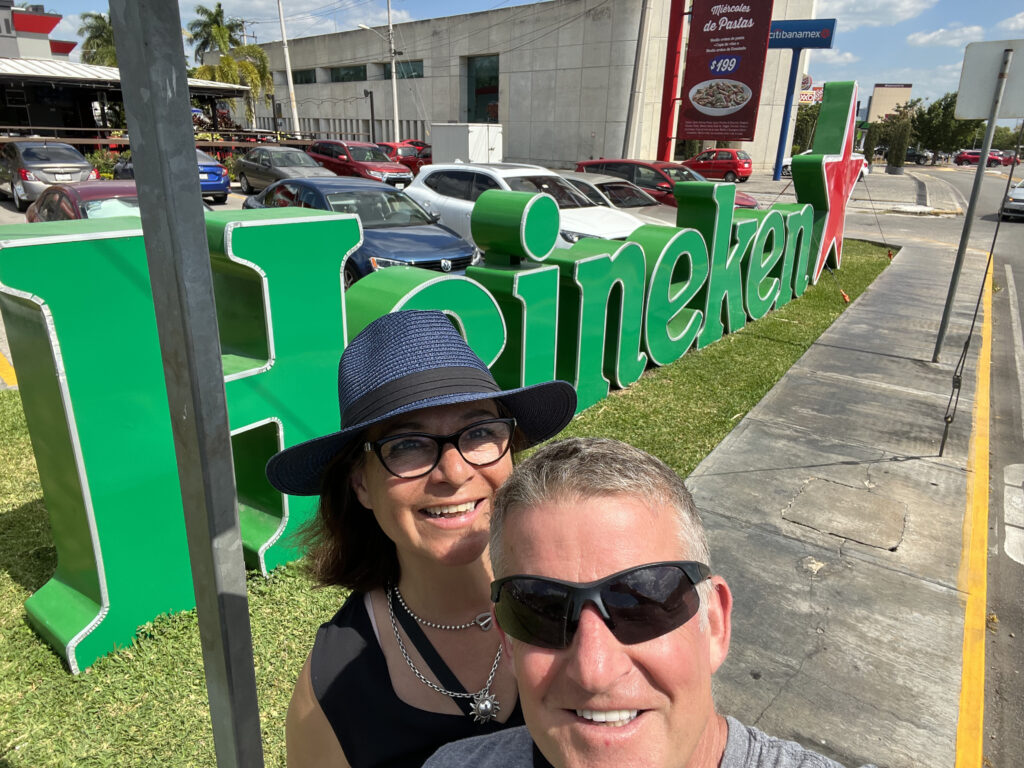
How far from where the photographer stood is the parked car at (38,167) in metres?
16.4

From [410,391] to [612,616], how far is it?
0.75 m

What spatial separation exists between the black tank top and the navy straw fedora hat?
1.58ft

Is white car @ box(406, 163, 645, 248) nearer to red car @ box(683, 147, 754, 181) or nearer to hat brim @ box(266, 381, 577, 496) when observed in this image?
hat brim @ box(266, 381, 577, 496)

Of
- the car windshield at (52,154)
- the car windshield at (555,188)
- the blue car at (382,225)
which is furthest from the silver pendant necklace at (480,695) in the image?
the car windshield at (52,154)

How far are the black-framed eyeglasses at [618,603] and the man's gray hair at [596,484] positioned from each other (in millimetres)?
70

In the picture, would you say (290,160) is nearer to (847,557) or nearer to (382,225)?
(382,225)

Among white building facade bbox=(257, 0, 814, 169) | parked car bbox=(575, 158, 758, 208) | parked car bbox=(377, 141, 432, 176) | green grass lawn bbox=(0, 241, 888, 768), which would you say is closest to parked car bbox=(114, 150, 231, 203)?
parked car bbox=(575, 158, 758, 208)

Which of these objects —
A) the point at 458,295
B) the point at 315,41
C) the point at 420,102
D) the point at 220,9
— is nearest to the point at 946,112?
the point at 420,102

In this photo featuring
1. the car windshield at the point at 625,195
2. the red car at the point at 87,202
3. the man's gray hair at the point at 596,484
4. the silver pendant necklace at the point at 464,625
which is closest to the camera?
the man's gray hair at the point at 596,484

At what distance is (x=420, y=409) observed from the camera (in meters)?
1.64

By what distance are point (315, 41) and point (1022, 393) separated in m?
60.2

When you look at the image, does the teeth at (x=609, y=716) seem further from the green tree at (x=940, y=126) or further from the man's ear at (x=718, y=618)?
the green tree at (x=940, y=126)

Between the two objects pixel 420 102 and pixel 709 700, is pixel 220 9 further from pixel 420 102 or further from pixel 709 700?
pixel 709 700

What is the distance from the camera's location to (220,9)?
47.8 m
